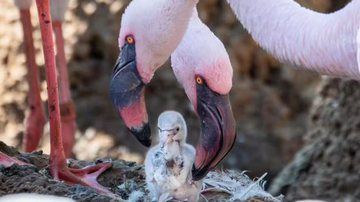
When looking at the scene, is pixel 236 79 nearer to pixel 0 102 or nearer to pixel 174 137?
pixel 0 102

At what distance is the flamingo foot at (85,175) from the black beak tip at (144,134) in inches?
8.7

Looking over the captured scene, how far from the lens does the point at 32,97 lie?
212 inches

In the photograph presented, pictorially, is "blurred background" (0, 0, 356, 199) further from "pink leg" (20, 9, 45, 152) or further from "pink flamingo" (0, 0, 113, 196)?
"pink flamingo" (0, 0, 113, 196)

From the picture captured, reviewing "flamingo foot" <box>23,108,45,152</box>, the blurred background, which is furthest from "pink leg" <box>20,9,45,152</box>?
the blurred background

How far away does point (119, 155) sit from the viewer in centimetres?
704

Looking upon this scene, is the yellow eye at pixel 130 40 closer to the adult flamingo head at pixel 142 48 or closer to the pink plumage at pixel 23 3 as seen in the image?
the adult flamingo head at pixel 142 48

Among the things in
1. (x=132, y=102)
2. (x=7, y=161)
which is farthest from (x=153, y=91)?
(x=132, y=102)

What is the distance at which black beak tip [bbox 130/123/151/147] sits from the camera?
377 cm

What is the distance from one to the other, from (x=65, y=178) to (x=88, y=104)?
3.29 m

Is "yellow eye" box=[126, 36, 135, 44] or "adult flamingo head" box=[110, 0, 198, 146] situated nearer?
"adult flamingo head" box=[110, 0, 198, 146]

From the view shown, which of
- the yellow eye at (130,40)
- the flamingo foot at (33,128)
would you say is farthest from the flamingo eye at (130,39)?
the flamingo foot at (33,128)

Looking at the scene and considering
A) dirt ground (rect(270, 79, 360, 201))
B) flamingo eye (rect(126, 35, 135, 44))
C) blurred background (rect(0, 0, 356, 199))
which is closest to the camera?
flamingo eye (rect(126, 35, 135, 44))

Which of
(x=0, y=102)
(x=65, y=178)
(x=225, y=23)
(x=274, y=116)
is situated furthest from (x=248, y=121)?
(x=65, y=178)

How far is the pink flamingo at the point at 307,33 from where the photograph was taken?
369 cm
